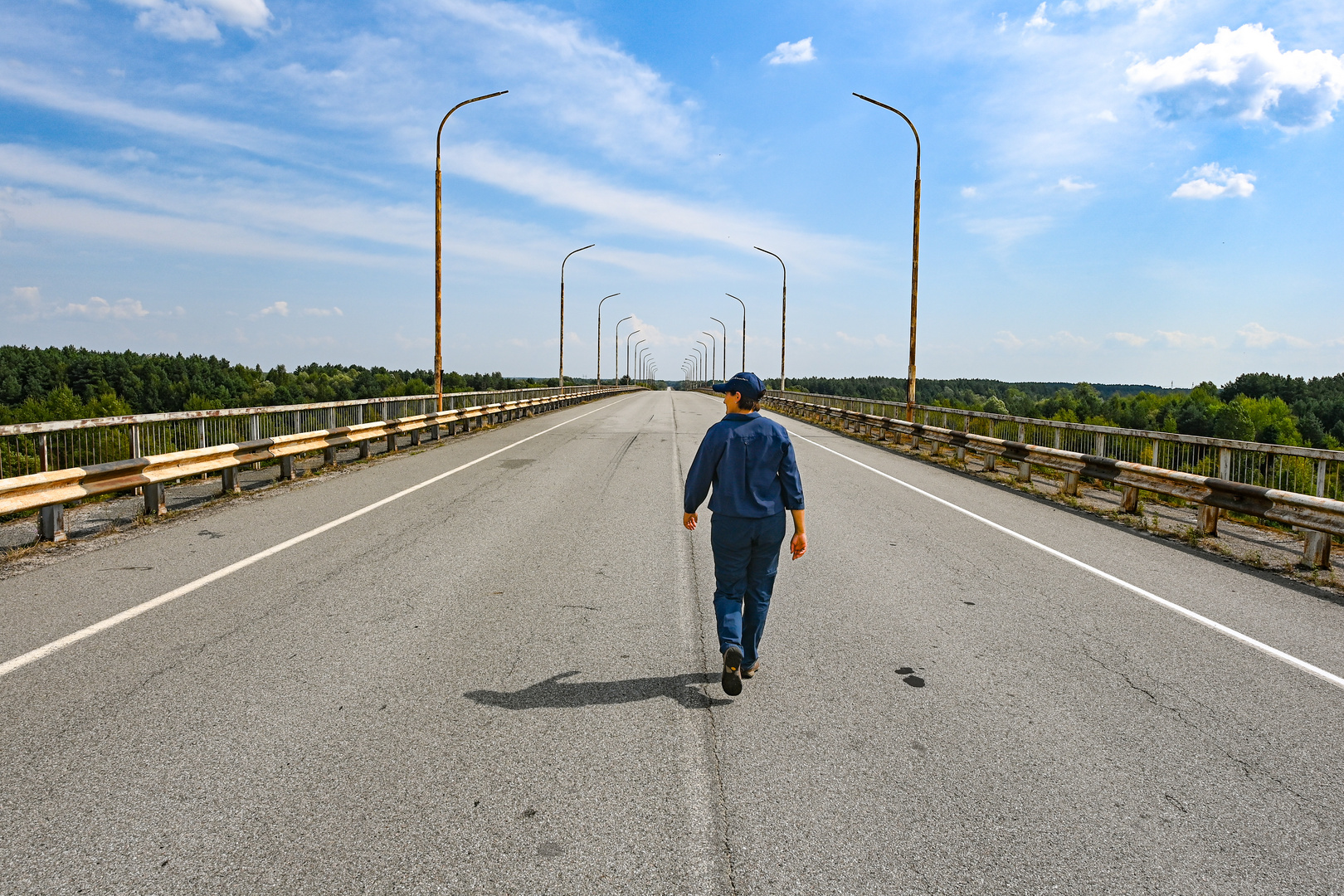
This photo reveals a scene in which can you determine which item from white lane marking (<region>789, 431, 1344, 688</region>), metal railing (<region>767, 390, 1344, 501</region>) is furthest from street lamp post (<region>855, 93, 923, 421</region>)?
white lane marking (<region>789, 431, 1344, 688</region>)

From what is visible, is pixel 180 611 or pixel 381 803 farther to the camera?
pixel 180 611

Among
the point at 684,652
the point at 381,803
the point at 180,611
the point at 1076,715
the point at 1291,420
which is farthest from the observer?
the point at 1291,420

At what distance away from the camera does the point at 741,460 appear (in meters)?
4.60

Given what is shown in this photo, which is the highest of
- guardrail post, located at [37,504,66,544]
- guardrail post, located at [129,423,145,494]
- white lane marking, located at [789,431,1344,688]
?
guardrail post, located at [129,423,145,494]

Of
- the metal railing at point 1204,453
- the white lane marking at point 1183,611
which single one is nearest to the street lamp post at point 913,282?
the metal railing at point 1204,453

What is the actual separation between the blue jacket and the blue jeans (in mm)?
Answer: 75

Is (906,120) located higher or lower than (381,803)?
higher

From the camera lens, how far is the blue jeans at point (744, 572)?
4539 mm

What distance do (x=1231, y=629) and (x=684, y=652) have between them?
13.4 feet

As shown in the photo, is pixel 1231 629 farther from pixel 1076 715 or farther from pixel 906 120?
pixel 906 120

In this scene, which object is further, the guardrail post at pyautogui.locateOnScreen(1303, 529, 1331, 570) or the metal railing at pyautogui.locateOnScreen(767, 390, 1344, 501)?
the metal railing at pyautogui.locateOnScreen(767, 390, 1344, 501)

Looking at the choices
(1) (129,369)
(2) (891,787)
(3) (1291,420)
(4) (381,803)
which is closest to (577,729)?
(4) (381,803)

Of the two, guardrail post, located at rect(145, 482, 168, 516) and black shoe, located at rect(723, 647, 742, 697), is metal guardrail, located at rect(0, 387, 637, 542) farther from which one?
black shoe, located at rect(723, 647, 742, 697)

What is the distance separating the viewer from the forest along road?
9.55 ft
